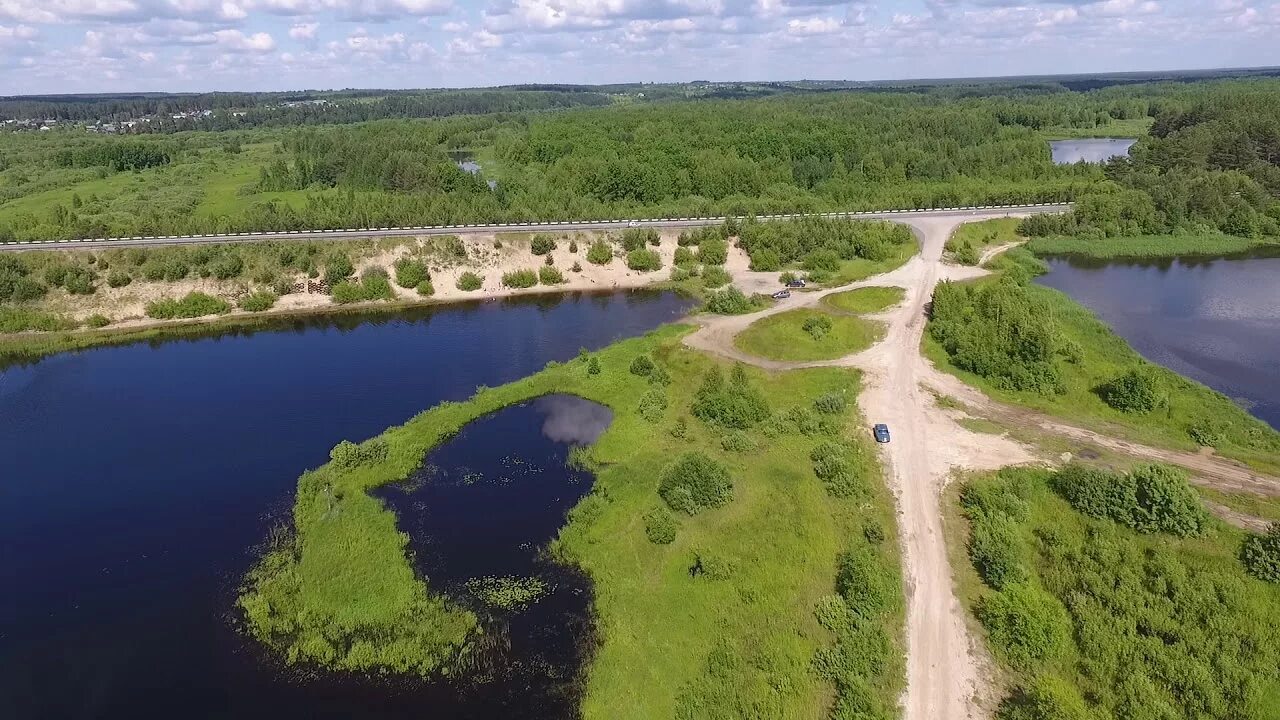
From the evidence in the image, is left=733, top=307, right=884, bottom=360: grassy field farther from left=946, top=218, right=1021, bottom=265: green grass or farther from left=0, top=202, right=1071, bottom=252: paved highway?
left=0, top=202, right=1071, bottom=252: paved highway

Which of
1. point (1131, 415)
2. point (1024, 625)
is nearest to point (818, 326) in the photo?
point (1131, 415)

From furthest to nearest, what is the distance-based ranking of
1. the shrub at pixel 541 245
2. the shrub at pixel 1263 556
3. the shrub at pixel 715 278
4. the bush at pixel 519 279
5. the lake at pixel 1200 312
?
the shrub at pixel 541 245
the bush at pixel 519 279
the shrub at pixel 715 278
the lake at pixel 1200 312
the shrub at pixel 1263 556

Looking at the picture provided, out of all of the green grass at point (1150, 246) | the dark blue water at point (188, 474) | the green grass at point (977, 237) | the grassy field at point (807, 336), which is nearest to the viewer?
the dark blue water at point (188, 474)

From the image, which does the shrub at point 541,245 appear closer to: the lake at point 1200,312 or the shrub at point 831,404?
the shrub at point 831,404

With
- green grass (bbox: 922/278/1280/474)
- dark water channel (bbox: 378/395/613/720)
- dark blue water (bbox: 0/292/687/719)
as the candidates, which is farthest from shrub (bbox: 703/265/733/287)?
dark water channel (bbox: 378/395/613/720)

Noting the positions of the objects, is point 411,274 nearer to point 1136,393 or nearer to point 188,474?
point 188,474

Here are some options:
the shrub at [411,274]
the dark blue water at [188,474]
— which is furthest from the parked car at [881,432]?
the shrub at [411,274]
